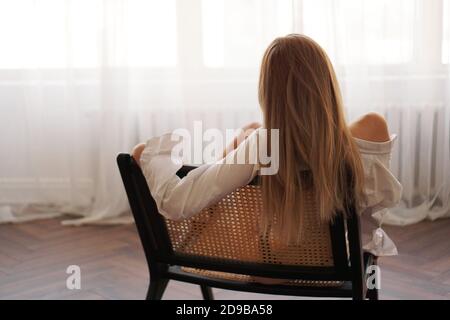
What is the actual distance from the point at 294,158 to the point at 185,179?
0.23m

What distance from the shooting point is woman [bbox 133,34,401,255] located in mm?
1346

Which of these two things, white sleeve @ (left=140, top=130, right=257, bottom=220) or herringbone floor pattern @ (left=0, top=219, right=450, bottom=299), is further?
herringbone floor pattern @ (left=0, top=219, right=450, bottom=299)

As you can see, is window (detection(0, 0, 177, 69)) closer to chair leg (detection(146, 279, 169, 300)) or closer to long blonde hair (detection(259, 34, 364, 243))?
chair leg (detection(146, 279, 169, 300))

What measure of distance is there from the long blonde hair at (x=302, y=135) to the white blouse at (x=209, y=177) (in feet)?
0.20

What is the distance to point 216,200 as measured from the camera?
1.40 m

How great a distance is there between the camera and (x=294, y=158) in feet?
4.48

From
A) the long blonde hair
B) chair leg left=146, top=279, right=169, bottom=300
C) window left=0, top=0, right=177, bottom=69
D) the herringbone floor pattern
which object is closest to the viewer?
the long blonde hair

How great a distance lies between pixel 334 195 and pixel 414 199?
223cm

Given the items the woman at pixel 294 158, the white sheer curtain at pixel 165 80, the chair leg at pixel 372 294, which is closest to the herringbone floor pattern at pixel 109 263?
the white sheer curtain at pixel 165 80

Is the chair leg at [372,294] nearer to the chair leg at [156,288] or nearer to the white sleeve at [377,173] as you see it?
the white sleeve at [377,173]

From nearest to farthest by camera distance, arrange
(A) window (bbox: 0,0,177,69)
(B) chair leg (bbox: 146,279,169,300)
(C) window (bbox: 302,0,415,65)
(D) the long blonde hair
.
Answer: (D) the long blonde hair
(B) chair leg (bbox: 146,279,169,300)
(C) window (bbox: 302,0,415,65)
(A) window (bbox: 0,0,177,69)

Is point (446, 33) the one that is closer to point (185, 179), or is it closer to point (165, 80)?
point (165, 80)

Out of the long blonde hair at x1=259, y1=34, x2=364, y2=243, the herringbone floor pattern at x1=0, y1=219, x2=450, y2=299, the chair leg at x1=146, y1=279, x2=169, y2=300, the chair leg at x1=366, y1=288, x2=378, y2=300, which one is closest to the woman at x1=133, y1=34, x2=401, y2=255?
the long blonde hair at x1=259, y1=34, x2=364, y2=243

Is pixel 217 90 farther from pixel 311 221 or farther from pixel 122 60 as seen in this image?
pixel 311 221
